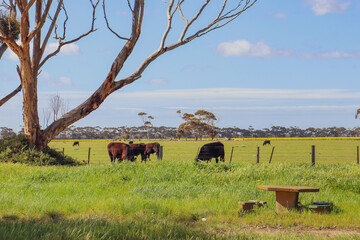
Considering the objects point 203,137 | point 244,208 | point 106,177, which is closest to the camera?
point 244,208

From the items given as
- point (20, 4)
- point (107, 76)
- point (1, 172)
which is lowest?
point (1, 172)

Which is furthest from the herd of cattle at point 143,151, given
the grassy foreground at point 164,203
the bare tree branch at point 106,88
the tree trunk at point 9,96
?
the grassy foreground at point 164,203

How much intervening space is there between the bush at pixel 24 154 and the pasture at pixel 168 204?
4633mm

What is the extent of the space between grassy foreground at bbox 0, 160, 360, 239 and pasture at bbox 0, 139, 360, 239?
0.02 metres

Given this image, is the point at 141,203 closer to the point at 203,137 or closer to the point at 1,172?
the point at 1,172

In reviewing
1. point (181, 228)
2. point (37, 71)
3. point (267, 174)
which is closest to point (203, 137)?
point (37, 71)

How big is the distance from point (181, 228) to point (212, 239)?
82cm

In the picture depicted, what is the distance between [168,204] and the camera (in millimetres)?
9797

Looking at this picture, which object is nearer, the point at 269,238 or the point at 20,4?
the point at 269,238

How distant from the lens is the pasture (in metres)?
6.66

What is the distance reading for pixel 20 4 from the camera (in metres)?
21.5

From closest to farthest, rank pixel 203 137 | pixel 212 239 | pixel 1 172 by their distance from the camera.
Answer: pixel 212 239 < pixel 1 172 < pixel 203 137

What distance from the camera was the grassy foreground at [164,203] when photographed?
6.65m

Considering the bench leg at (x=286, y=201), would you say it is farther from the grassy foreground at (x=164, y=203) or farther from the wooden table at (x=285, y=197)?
the grassy foreground at (x=164, y=203)
